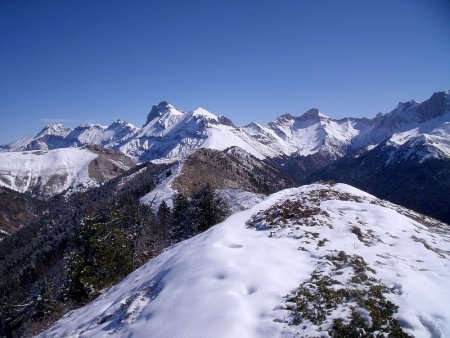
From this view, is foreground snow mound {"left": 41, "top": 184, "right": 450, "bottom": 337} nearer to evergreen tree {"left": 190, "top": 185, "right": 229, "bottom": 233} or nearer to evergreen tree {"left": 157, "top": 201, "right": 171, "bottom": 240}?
evergreen tree {"left": 190, "top": 185, "right": 229, "bottom": 233}

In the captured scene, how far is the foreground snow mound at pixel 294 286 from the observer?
10.2 meters

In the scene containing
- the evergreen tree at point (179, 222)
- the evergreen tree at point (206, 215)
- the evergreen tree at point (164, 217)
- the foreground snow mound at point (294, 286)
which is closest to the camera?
the foreground snow mound at point (294, 286)

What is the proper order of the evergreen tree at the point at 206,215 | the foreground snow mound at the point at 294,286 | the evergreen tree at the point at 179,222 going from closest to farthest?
the foreground snow mound at the point at 294,286, the evergreen tree at the point at 206,215, the evergreen tree at the point at 179,222

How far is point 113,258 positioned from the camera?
39375mm

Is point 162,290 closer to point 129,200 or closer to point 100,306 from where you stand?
point 100,306

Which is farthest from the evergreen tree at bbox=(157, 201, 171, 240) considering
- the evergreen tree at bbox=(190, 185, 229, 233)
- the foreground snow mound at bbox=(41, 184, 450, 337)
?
the foreground snow mound at bbox=(41, 184, 450, 337)

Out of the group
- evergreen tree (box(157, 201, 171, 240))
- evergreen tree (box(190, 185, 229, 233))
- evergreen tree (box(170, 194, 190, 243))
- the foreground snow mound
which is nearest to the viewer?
the foreground snow mound

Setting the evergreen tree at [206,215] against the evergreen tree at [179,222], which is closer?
the evergreen tree at [206,215]

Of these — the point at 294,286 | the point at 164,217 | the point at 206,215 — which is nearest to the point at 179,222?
the point at 164,217

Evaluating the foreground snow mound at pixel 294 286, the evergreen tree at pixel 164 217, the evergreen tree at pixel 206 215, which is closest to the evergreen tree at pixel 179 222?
the evergreen tree at pixel 164 217

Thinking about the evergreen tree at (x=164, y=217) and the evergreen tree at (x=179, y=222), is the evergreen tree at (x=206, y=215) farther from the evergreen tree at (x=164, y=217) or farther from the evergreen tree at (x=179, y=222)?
the evergreen tree at (x=164, y=217)

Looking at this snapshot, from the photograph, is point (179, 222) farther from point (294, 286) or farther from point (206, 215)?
point (294, 286)

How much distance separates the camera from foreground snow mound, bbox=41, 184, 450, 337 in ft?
33.6

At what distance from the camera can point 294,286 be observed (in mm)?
12273
